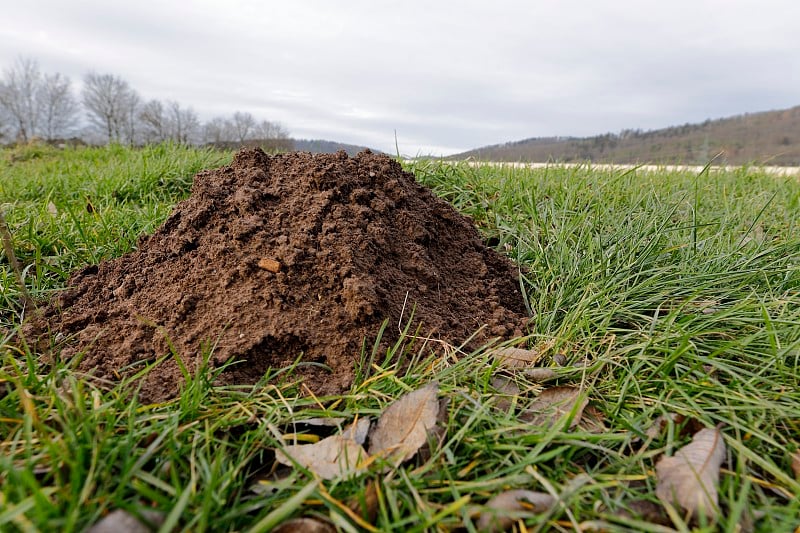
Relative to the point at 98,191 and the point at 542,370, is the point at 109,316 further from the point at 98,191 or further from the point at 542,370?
the point at 98,191

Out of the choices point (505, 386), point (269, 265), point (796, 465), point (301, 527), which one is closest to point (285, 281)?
point (269, 265)

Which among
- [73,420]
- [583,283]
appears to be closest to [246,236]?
[73,420]

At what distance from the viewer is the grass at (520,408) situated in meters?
1.16

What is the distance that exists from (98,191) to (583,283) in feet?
11.4

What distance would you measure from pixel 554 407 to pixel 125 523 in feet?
3.64

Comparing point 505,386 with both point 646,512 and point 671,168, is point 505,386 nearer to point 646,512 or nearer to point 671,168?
point 646,512

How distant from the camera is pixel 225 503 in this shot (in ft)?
3.84

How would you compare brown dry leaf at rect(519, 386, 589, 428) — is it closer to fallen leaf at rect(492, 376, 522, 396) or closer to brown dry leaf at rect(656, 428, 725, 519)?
fallen leaf at rect(492, 376, 522, 396)

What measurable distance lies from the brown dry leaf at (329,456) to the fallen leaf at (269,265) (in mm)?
715

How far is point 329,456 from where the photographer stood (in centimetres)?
134

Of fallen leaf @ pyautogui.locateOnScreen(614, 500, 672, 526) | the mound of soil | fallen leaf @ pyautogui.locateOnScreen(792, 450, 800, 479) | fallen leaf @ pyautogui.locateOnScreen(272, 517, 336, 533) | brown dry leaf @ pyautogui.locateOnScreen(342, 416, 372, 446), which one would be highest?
the mound of soil

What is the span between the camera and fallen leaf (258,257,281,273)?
1.92 meters

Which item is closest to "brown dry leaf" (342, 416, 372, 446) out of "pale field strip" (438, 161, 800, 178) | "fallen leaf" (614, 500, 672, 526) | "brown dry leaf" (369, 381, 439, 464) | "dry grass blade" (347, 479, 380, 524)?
"brown dry leaf" (369, 381, 439, 464)

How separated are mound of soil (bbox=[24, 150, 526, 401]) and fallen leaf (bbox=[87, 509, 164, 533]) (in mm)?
586
